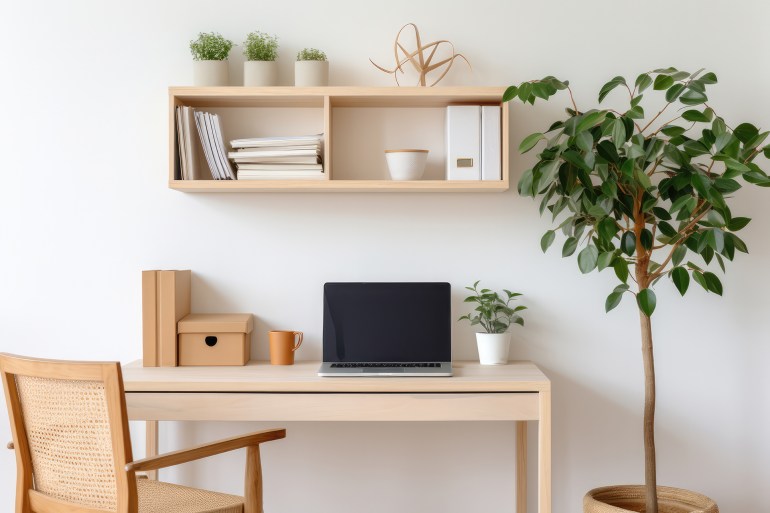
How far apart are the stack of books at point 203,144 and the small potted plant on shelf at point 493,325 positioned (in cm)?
95

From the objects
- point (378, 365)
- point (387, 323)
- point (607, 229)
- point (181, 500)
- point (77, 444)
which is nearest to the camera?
point (77, 444)

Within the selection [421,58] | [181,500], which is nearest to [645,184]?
[421,58]

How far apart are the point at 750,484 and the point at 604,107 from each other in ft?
4.76

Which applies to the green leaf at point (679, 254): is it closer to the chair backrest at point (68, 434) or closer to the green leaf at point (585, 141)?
the green leaf at point (585, 141)

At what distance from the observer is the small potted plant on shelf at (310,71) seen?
108 inches

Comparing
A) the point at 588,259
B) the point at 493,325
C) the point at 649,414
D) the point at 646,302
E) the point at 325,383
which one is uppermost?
the point at 588,259

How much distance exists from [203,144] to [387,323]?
87 cm

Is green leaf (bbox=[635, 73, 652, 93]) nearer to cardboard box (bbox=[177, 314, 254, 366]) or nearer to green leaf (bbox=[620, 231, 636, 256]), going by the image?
green leaf (bbox=[620, 231, 636, 256])

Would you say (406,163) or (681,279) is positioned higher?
(406,163)

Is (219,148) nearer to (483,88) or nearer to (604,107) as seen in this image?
(483,88)

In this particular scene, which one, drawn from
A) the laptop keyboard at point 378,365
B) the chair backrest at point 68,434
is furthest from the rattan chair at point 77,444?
the laptop keyboard at point 378,365

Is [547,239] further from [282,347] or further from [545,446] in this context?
[282,347]

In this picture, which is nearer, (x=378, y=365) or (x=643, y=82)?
(x=643, y=82)

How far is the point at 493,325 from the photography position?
278cm
